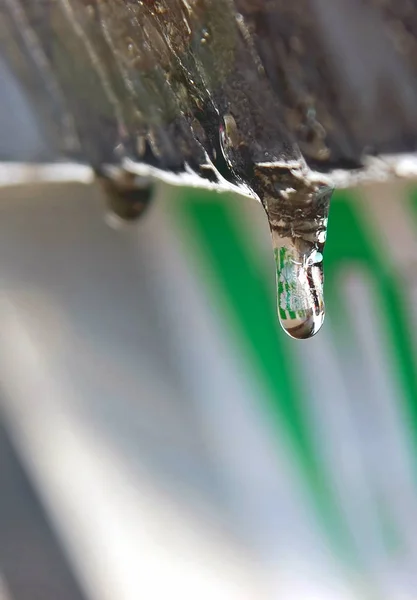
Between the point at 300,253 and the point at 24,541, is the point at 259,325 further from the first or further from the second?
the point at 300,253

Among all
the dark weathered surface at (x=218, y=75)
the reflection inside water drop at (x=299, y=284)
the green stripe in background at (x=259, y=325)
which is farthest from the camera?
the green stripe in background at (x=259, y=325)

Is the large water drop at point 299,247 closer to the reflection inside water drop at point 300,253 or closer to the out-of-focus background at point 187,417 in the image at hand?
the reflection inside water drop at point 300,253

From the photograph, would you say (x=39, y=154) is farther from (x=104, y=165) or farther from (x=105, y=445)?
(x=105, y=445)

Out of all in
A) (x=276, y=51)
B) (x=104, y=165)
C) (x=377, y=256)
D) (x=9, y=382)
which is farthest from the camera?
(x=9, y=382)

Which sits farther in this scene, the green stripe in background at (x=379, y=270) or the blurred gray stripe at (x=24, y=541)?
the blurred gray stripe at (x=24, y=541)

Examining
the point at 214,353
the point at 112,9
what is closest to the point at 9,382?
the point at 214,353

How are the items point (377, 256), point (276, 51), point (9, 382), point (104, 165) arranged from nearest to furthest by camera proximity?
point (276, 51)
point (104, 165)
point (377, 256)
point (9, 382)

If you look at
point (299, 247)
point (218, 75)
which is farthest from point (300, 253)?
point (218, 75)

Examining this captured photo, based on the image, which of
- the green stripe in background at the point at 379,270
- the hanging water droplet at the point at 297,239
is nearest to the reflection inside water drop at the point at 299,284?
the hanging water droplet at the point at 297,239
